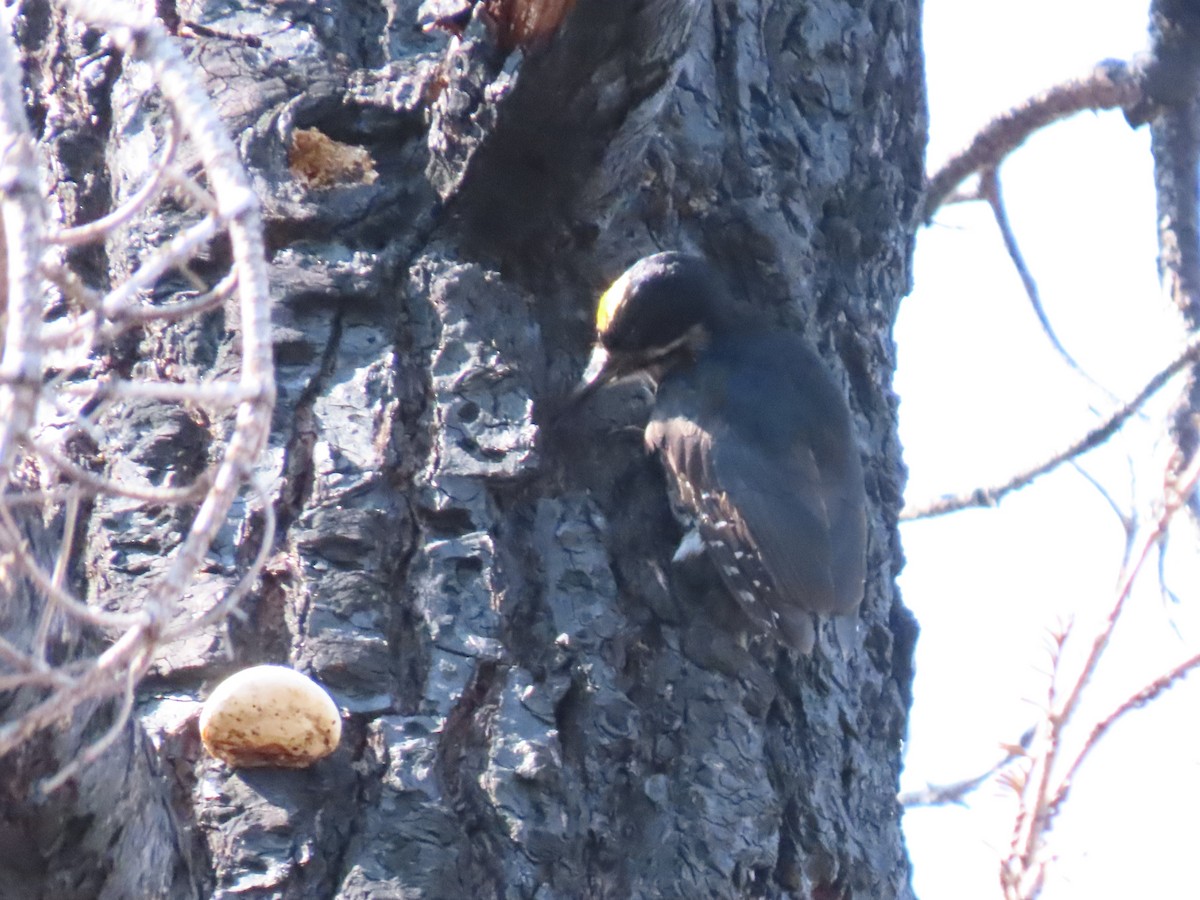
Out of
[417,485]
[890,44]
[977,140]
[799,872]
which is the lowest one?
[799,872]

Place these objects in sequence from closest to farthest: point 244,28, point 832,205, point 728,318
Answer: point 244,28
point 832,205
point 728,318

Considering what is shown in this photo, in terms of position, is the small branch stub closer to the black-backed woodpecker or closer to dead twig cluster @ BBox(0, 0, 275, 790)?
dead twig cluster @ BBox(0, 0, 275, 790)

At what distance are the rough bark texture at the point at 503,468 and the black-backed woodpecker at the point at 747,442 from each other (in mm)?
58

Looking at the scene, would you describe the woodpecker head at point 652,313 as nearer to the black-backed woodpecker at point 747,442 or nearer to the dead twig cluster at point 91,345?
the black-backed woodpecker at point 747,442

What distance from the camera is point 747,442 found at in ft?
9.74

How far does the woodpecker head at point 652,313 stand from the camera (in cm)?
259

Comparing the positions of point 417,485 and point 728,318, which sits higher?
point 728,318

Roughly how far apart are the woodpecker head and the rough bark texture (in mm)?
40

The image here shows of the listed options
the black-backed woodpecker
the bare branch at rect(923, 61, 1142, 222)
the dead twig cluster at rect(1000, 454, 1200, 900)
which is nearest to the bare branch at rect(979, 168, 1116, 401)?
the bare branch at rect(923, 61, 1142, 222)

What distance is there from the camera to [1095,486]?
2172 mm

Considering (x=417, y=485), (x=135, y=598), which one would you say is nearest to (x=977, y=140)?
(x=417, y=485)

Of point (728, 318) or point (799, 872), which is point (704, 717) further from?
point (728, 318)

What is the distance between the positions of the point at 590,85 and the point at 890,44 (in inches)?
34.1

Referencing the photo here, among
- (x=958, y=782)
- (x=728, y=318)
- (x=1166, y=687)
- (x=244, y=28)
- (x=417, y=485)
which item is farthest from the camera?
(x=958, y=782)
